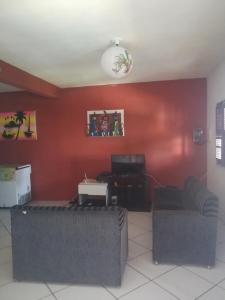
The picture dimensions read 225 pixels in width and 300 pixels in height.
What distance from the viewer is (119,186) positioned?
4094 mm

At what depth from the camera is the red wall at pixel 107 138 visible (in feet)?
13.6

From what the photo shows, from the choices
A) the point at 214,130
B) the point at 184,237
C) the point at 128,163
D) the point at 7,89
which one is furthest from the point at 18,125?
the point at 184,237

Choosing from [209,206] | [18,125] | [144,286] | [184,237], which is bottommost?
[144,286]

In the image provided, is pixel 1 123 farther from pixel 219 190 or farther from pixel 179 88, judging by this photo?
pixel 219 190

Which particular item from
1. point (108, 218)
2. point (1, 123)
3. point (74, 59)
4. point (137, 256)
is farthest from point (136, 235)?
point (1, 123)

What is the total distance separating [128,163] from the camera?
419cm

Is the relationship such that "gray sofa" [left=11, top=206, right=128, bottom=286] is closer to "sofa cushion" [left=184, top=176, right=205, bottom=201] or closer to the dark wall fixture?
"sofa cushion" [left=184, top=176, right=205, bottom=201]

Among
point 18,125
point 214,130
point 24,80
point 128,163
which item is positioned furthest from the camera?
point 18,125

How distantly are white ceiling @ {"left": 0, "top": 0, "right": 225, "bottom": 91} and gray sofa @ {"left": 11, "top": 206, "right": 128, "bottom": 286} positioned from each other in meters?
1.52

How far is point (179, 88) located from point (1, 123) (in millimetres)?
3393

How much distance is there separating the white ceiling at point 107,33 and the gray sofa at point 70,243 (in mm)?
1515

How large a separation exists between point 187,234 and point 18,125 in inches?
146

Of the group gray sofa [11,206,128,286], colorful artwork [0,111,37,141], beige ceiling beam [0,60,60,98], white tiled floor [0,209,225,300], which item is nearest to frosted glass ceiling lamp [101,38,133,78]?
gray sofa [11,206,128,286]

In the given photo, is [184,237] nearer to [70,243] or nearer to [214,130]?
[70,243]
